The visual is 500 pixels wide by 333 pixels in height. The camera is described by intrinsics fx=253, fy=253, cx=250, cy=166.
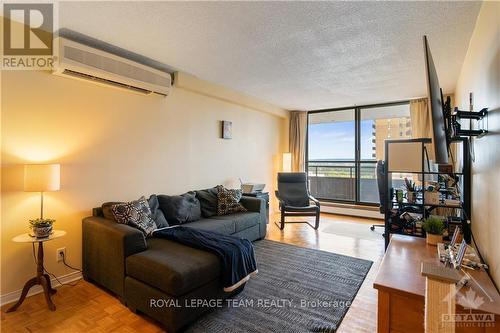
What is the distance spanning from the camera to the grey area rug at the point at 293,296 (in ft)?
6.22

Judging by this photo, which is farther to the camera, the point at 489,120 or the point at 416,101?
the point at 416,101

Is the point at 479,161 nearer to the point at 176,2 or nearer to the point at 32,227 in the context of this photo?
the point at 176,2

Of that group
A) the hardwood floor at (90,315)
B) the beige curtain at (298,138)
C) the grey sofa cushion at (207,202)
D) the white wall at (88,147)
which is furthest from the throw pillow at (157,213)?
the beige curtain at (298,138)

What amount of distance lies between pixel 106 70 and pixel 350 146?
4.83m

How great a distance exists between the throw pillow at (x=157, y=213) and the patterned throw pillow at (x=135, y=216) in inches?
6.3

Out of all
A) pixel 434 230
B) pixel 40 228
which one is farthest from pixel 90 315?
pixel 434 230

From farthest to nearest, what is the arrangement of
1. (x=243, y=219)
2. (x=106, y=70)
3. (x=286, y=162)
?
(x=286, y=162)
(x=243, y=219)
(x=106, y=70)

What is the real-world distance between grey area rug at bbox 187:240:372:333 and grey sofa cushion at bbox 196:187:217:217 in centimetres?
93

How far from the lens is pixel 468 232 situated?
186cm

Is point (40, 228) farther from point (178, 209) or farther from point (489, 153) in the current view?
point (489, 153)

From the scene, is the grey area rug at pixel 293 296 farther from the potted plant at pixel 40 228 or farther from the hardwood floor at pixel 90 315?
the potted plant at pixel 40 228

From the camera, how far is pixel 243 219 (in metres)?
3.48

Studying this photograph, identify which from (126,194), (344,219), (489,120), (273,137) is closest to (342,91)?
(273,137)

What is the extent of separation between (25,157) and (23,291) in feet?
3.76
